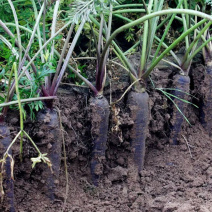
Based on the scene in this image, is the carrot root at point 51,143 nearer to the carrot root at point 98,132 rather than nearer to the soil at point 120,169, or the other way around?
the soil at point 120,169

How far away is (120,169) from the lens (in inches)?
66.2

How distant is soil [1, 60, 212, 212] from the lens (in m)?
1.48

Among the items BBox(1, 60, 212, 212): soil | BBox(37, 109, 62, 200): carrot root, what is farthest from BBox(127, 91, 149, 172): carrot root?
BBox(37, 109, 62, 200): carrot root

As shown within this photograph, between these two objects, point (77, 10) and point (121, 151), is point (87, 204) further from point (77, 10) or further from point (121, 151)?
point (77, 10)

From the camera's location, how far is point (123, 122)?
1.67 meters

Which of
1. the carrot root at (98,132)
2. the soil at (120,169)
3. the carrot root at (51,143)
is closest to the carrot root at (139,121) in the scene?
the soil at (120,169)

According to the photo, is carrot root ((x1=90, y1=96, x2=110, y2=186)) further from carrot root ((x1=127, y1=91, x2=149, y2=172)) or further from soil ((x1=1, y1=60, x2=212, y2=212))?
carrot root ((x1=127, y1=91, x2=149, y2=172))

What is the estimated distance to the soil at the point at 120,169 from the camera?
58.3 inches

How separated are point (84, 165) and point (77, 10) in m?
0.73

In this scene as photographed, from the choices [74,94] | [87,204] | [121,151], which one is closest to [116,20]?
[74,94]

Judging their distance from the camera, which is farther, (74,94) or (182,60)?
(182,60)

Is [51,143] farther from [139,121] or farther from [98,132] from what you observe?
[139,121]

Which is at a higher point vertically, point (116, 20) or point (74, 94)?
point (116, 20)

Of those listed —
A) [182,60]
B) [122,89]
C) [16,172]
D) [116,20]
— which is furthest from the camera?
[116,20]
